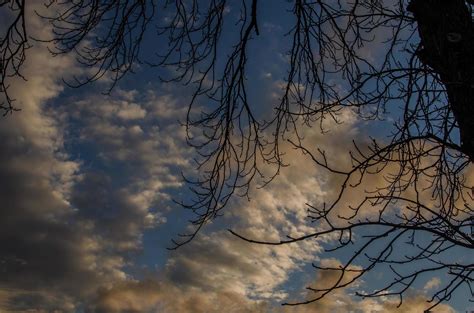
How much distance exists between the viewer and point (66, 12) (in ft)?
14.2

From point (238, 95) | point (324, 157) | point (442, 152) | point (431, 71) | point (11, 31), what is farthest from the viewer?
point (238, 95)

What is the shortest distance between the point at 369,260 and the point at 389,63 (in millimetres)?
2471

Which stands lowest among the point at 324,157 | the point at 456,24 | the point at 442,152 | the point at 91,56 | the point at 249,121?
the point at 324,157

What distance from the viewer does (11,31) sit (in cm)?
413

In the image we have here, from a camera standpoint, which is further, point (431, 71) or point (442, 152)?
point (442, 152)

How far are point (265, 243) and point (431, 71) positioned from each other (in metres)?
1.68

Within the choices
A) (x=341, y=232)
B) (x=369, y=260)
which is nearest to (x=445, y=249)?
(x=369, y=260)

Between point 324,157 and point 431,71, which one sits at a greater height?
point 431,71

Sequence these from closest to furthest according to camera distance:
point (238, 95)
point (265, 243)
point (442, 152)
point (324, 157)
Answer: point (265, 243), point (324, 157), point (442, 152), point (238, 95)

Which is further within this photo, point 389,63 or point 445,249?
point 389,63

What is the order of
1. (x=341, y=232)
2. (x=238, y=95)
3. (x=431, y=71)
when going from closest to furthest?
(x=341, y=232) < (x=431, y=71) < (x=238, y=95)

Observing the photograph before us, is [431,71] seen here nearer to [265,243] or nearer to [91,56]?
[265,243]

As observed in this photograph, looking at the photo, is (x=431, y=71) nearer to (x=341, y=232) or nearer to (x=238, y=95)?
(x=341, y=232)

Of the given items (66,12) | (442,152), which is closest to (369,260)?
(442,152)
